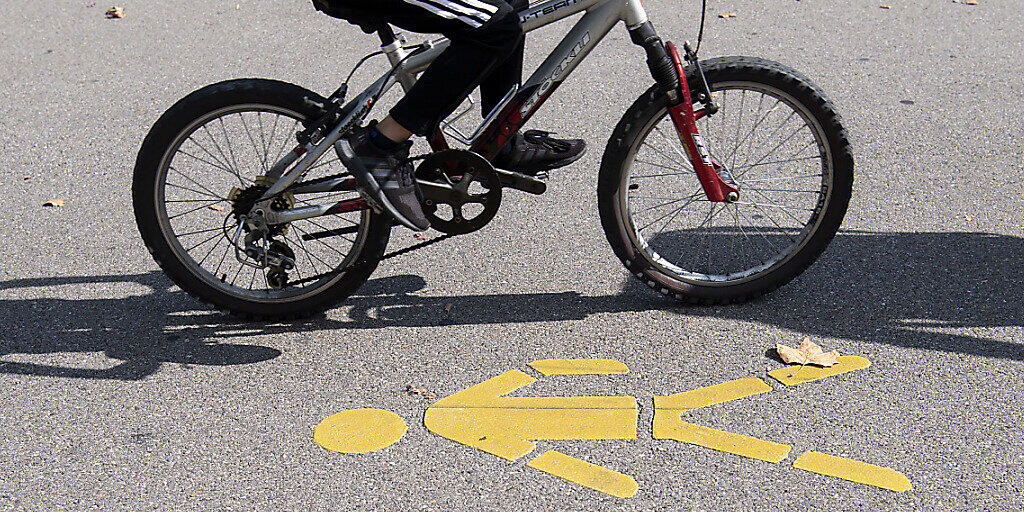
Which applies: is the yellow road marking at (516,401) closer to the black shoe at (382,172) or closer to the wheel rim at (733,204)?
the black shoe at (382,172)

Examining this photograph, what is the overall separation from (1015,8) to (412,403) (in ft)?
21.0

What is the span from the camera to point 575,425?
349cm

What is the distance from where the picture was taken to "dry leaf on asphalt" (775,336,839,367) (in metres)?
3.81

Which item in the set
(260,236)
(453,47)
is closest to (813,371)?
(453,47)

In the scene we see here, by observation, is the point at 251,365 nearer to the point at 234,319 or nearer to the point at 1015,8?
the point at 234,319

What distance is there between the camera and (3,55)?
24.9ft

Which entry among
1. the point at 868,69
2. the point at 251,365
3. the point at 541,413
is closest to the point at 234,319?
the point at 251,365

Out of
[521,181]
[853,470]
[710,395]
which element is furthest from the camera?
[521,181]

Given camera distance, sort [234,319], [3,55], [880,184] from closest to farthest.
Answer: [234,319] → [880,184] → [3,55]

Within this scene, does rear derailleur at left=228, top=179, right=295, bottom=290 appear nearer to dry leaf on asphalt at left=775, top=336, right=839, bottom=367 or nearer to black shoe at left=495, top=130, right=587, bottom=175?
black shoe at left=495, top=130, right=587, bottom=175

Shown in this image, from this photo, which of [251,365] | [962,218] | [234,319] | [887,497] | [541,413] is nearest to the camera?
[887,497]

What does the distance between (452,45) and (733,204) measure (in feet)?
4.66

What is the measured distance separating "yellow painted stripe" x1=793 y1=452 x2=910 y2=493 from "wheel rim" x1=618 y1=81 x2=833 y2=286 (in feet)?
3.56

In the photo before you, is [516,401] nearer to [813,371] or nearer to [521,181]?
[521,181]
